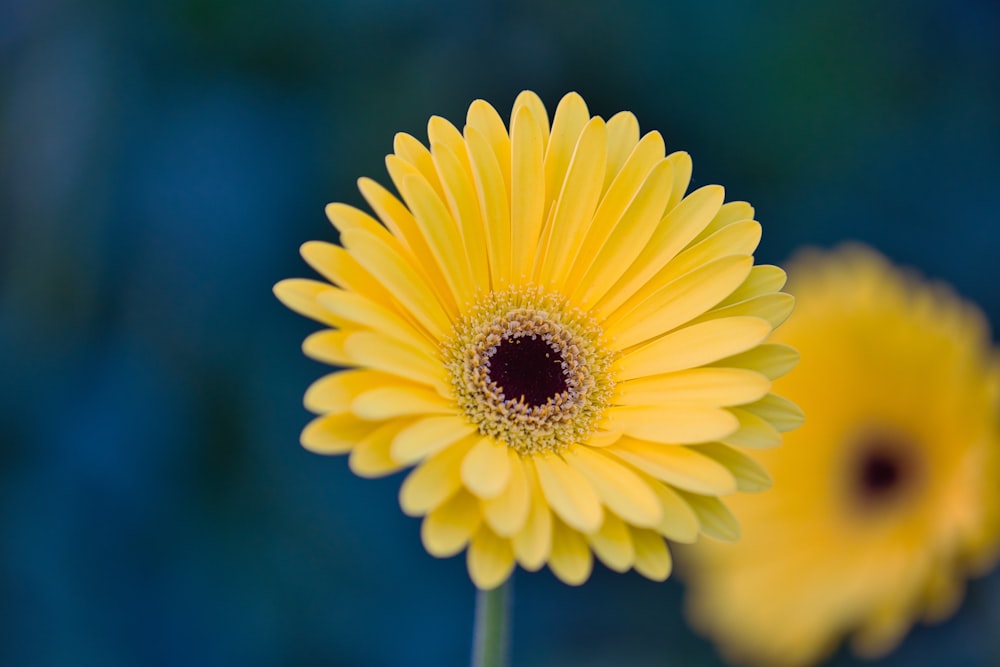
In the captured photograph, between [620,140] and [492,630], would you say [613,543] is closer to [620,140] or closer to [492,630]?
[492,630]

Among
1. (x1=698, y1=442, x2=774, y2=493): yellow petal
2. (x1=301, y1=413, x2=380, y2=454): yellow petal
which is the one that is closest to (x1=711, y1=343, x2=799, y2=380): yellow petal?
(x1=698, y1=442, x2=774, y2=493): yellow petal

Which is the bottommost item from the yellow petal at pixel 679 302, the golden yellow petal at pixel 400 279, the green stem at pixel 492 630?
the green stem at pixel 492 630

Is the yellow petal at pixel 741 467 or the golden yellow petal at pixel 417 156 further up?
the golden yellow petal at pixel 417 156

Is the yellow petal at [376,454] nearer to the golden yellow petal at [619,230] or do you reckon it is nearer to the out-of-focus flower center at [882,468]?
the golden yellow petal at [619,230]

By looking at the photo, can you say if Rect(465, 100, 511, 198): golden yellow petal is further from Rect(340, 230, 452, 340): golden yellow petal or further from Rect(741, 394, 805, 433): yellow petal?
Rect(741, 394, 805, 433): yellow petal

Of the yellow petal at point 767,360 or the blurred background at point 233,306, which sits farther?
the blurred background at point 233,306

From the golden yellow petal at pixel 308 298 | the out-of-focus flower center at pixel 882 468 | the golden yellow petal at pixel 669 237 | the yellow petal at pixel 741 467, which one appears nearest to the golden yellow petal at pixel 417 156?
the golden yellow petal at pixel 308 298

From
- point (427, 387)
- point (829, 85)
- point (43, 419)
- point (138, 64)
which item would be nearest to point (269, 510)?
point (43, 419)
